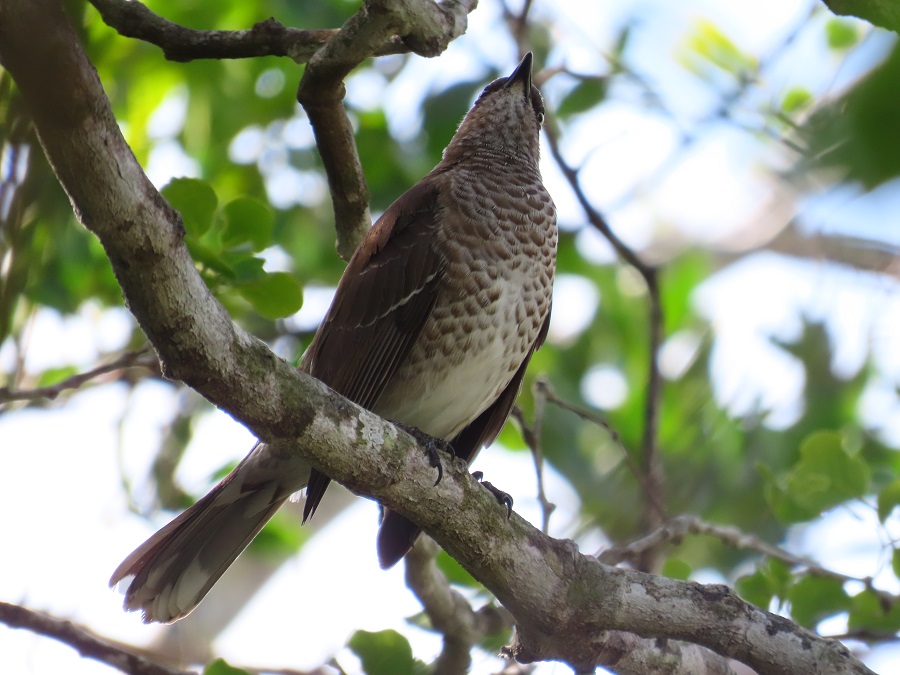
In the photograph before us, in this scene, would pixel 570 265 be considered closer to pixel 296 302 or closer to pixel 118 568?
pixel 296 302

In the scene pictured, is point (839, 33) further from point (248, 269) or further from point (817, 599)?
point (248, 269)

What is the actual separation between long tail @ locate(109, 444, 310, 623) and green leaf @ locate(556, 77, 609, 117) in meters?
2.76

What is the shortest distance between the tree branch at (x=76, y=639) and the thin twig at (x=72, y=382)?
26.5 inches

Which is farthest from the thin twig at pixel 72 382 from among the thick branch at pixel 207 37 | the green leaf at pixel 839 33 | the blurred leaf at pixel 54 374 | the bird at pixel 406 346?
the green leaf at pixel 839 33

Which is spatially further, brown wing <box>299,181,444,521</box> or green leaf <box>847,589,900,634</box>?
brown wing <box>299,181,444,521</box>

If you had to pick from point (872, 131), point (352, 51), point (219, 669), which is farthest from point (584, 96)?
point (872, 131)

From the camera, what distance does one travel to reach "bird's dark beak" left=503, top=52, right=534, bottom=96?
16.4 ft

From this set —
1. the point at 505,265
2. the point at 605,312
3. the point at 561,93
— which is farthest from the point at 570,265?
the point at 505,265

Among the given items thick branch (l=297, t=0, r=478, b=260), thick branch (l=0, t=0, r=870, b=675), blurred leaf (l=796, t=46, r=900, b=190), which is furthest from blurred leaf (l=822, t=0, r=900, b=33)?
thick branch (l=297, t=0, r=478, b=260)

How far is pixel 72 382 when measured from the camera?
368cm

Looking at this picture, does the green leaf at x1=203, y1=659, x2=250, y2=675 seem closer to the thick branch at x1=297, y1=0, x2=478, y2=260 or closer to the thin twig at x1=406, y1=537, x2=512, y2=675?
the thin twig at x1=406, y1=537, x2=512, y2=675

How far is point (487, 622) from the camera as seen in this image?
402 centimetres

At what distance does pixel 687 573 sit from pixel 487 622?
87 centimetres

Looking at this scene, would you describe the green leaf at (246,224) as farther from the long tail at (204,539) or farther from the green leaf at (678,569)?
the green leaf at (678,569)
